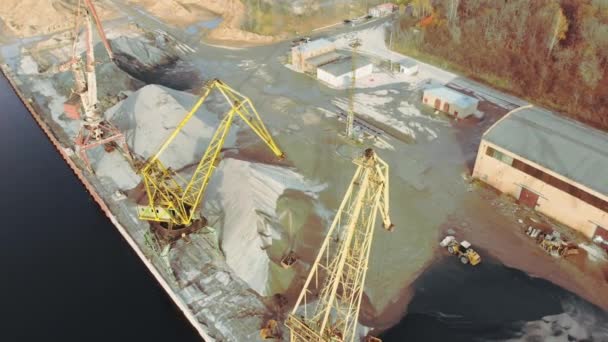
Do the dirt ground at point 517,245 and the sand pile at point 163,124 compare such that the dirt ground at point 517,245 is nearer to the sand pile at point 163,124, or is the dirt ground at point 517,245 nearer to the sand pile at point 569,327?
the sand pile at point 569,327

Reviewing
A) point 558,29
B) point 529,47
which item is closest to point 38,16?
point 529,47

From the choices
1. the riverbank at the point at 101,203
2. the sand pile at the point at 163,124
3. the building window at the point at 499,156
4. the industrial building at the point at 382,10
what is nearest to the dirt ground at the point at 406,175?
the building window at the point at 499,156

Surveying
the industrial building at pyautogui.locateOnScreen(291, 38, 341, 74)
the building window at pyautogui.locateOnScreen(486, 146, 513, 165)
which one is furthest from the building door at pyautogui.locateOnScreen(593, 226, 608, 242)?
the industrial building at pyautogui.locateOnScreen(291, 38, 341, 74)

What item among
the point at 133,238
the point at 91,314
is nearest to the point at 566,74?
the point at 133,238

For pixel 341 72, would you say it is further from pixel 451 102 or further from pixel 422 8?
pixel 422 8

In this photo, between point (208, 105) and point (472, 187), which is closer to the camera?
point (472, 187)

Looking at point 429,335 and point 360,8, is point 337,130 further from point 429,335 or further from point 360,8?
point 360,8
